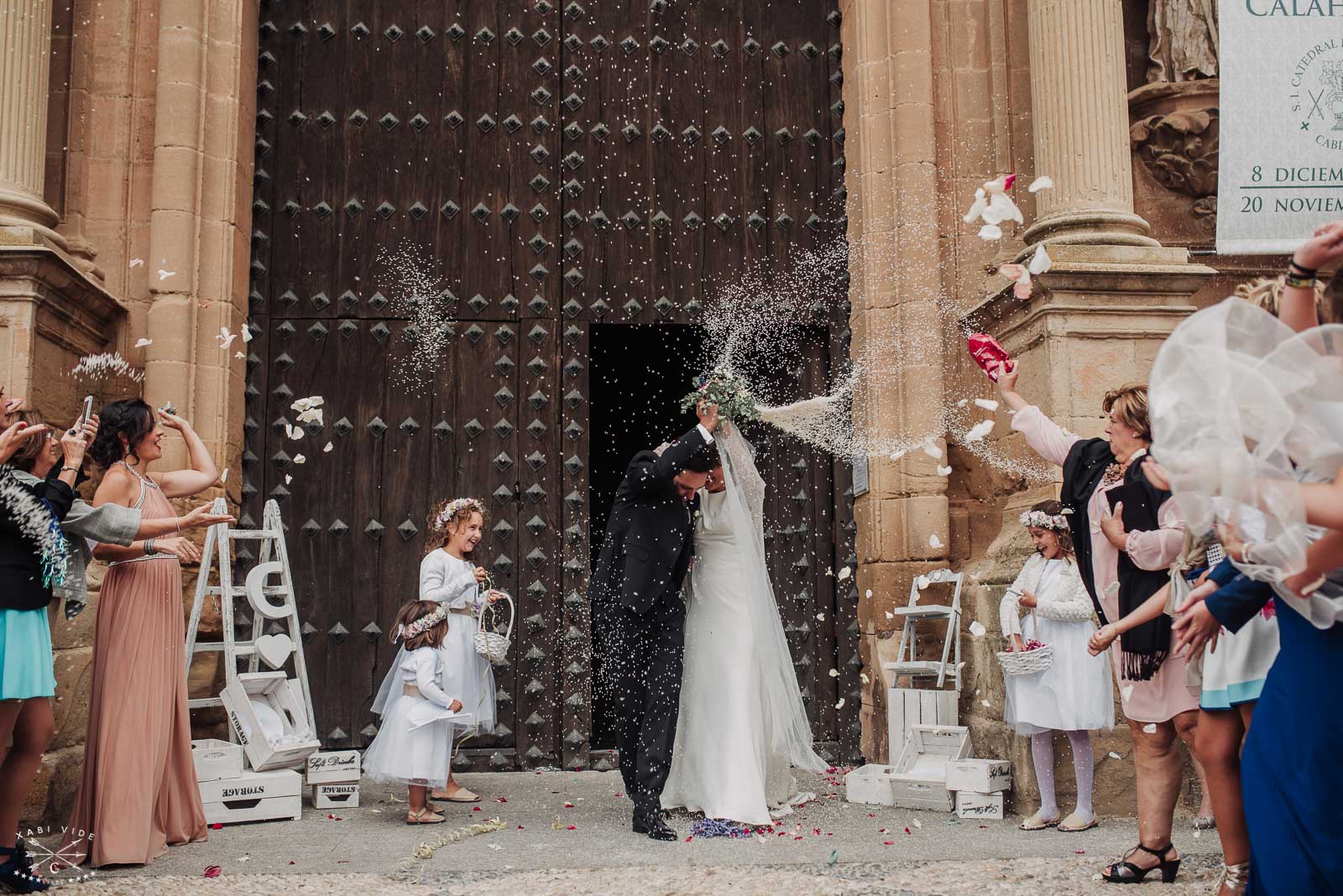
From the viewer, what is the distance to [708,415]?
5.77 meters

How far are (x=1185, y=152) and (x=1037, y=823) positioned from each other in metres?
4.25

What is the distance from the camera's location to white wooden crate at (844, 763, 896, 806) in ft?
20.6

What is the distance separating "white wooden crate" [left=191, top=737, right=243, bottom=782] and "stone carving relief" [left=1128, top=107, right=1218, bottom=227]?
6106 mm

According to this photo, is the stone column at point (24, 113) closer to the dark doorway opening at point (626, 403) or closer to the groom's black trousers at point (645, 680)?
the groom's black trousers at point (645, 680)

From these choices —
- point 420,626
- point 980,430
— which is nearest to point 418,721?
point 420,626

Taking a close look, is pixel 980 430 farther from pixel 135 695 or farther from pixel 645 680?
pixel 135 695

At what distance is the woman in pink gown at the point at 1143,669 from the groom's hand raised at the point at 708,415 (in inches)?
68.6

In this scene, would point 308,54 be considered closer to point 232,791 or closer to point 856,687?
point 232,791

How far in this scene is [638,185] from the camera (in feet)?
26.4

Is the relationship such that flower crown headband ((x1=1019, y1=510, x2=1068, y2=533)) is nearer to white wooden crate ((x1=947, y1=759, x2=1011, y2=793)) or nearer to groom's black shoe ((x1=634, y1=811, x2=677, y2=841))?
white wooden crate ((x1=947, y1=759, x2=1011, y2=793))

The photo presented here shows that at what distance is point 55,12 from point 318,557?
11.8 feet

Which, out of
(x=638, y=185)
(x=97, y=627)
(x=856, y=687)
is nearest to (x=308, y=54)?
(x=638, y=185)

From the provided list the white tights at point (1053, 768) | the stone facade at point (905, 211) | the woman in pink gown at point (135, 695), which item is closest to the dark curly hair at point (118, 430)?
the woman in pink gown at point (135, 695)

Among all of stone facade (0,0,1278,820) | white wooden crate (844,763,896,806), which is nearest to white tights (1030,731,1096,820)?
stone facade (0,0,1278,820)
